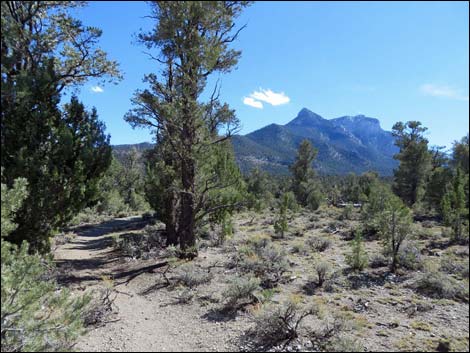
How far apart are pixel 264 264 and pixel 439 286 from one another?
15.2ft

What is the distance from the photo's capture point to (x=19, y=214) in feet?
21.2

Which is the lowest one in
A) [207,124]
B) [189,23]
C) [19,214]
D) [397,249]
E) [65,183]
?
[397,249]

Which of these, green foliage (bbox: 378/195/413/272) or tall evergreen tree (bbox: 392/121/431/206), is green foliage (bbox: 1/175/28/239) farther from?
tall evergreen tree (bbox: 392/121/431/206)

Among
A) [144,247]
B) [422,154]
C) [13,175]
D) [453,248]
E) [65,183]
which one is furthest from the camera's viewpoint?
[422,154]

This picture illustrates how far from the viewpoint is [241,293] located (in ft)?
23.2

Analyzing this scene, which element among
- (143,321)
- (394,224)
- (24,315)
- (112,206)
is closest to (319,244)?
(394,224)

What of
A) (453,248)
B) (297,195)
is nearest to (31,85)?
(453,248)

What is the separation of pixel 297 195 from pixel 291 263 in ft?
75.9

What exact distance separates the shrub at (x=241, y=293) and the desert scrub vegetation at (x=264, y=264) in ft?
4.19

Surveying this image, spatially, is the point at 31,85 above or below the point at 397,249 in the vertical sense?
above

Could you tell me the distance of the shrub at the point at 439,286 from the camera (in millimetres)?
7523

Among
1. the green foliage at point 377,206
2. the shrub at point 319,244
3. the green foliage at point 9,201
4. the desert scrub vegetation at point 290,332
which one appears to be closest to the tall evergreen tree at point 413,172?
the green foliage at point 377,206

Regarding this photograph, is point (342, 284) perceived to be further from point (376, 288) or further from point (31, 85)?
point (31, 85)

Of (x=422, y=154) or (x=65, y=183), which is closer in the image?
(x=65, y=183)
